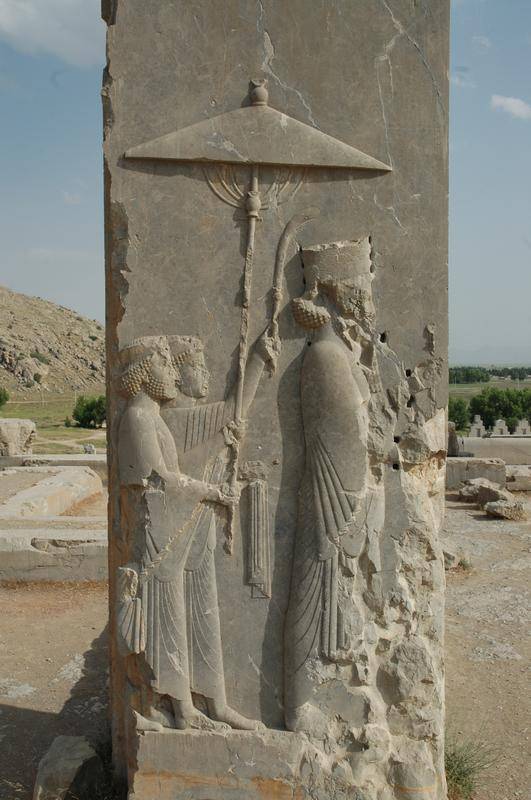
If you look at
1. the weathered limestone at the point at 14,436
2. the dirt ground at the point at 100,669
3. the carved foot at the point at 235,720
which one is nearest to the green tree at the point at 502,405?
the weathered limestone at the point at 14,436

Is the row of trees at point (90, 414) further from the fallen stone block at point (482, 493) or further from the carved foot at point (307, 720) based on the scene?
the carved foot at point (307, 720)

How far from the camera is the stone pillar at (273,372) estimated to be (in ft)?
10.9

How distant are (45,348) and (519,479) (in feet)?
165

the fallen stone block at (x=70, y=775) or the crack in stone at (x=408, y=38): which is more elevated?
the crack in stone at (x=408, y=38)

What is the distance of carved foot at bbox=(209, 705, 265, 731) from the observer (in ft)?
11.3

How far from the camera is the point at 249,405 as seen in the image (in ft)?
11.3

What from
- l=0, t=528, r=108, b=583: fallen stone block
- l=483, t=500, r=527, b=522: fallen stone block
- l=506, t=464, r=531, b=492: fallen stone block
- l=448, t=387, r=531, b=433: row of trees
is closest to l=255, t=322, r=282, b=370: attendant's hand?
l=0, t=528, r=108, b=583: fallen stone block

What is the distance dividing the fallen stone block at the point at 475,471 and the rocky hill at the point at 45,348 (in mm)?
39458

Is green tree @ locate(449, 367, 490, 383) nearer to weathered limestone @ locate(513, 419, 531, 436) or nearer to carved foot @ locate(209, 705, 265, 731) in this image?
weathered limestone @ locate(513, 419, 531, 436)

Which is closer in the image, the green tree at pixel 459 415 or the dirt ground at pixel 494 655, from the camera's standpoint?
the dirt ground at pixel 494 655

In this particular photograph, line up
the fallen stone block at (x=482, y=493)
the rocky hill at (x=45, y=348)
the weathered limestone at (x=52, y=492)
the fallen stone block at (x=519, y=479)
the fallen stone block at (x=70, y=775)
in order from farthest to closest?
the rocky hill at (x=45, y=348) → the fallen stone block at (x=519, y=479) → the fallen stone block at (x=482, y=493) → the weathered limestone at (x=52, y=492) → the fallen stone block at (x=70, y=775)

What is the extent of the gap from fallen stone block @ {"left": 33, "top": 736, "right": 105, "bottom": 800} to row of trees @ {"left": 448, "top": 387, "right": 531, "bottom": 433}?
2878cm

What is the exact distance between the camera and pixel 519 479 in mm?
13008

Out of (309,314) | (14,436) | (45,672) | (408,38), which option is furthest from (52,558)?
(14,436)
